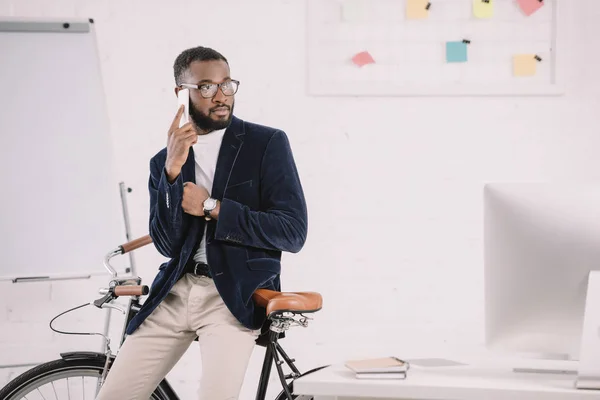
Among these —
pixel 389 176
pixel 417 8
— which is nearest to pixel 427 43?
pixel 417 8

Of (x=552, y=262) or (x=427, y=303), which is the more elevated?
(x=552, y=262)

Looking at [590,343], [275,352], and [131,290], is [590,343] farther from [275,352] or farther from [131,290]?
[131,290]

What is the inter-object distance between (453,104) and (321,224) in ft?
2.36

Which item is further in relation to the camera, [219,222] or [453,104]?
[453,104]

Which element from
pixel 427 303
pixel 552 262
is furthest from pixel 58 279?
pixel 552 262

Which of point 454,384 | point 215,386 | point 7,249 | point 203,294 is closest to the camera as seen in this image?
point 454,384

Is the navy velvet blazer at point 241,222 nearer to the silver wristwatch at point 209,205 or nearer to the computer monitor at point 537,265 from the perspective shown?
the silver wristwatch at point 209,205

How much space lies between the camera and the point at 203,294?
1872 mm

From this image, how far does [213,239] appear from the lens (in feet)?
6.23

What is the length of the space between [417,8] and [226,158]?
1.34 m

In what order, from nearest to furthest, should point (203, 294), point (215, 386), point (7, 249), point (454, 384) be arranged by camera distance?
point (454, 384), point (215, 386), point (203, 294), point (7, 249)

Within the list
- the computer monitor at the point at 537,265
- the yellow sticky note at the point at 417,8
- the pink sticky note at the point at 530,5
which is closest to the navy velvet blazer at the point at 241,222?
the computer monitor at the point at 537,265

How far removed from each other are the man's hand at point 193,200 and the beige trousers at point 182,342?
172 mm

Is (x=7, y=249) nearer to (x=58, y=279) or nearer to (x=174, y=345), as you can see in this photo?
(x=58, y=279)
